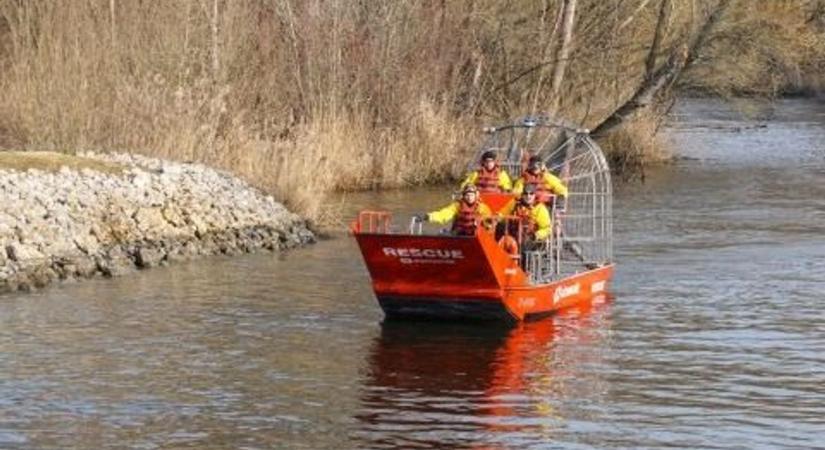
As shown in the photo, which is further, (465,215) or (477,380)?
(465,215)

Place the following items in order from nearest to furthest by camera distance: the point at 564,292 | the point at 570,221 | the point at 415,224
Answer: the point at 564,292 < the point at 415,224 < the point at 570,221

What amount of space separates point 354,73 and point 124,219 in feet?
39.9

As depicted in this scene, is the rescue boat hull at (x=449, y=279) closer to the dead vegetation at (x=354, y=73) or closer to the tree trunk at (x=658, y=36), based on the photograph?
the dead vegetation at (x=354, y=73)

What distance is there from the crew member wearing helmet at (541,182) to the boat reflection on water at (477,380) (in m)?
1.47

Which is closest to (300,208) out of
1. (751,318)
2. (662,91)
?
(751,318)

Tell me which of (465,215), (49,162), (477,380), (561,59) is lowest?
(477,380)

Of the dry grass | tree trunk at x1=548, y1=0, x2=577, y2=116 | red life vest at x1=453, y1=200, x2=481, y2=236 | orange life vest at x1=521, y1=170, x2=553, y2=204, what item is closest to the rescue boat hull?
red life vest at x1=453, y1=200, x2=481, y2=236

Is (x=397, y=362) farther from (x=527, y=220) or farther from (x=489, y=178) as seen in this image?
(x=489, y=178)

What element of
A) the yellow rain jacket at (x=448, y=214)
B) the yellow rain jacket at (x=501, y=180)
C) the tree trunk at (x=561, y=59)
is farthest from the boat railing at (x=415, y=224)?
the tree trunk at (x=561, y=59)

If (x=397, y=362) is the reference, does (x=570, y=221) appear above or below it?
above

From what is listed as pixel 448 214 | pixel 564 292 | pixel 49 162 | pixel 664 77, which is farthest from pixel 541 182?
pixel 664 77

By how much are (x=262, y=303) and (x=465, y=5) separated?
65.3ft

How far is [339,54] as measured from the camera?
35.5 meters

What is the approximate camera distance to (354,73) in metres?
35.8
